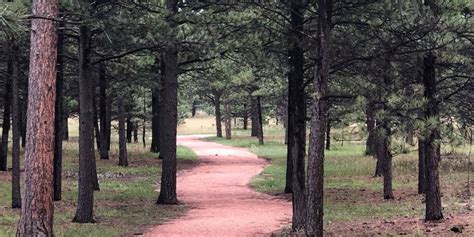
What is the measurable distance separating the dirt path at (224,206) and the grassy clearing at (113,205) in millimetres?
705

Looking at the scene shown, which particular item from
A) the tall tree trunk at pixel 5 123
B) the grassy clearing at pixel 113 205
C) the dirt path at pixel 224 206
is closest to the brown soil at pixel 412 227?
the dirt path at pixel 224 206

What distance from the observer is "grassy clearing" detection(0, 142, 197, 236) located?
35.6 ft

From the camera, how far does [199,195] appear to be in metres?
17.1

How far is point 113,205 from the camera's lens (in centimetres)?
1451

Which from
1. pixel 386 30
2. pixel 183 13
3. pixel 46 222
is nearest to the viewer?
pixel 46 222

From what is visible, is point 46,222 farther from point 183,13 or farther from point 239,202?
point 239,202

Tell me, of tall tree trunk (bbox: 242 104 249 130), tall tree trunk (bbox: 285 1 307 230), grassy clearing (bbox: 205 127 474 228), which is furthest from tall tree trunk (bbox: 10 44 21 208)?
tall tree trunk (bbox: 242 104 249 130)

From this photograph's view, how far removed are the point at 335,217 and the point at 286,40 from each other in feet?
15.2

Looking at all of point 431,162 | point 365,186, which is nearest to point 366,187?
point 365,186

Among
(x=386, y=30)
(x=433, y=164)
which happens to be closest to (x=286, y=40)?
(x=386, y=30)

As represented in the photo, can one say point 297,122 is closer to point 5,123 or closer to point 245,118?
point 5,123

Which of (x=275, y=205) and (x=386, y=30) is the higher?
(x=386, y=30)

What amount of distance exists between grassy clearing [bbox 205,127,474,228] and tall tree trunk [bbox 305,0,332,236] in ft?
9.39

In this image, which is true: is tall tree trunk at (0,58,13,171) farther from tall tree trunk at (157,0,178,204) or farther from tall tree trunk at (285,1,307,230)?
tall tree trunk at (285,1,307,230)
